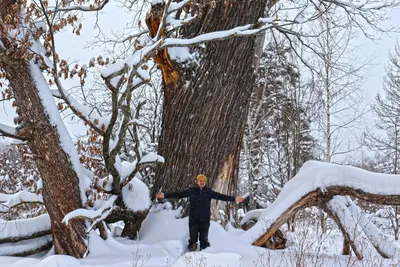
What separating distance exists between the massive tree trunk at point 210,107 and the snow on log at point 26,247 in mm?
1687

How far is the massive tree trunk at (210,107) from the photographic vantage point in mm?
5461

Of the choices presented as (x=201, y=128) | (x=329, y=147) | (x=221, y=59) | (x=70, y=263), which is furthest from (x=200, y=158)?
(x=329, y=147)

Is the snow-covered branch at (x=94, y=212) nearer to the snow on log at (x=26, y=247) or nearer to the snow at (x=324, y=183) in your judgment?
the snow on log at (x=26, y=247)

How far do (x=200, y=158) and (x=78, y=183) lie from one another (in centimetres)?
177

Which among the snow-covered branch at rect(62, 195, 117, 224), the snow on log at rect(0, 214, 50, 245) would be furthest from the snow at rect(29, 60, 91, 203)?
Answer: the snow on log at rect(0, 214, 50, 245)

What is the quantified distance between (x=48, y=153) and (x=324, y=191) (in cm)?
363

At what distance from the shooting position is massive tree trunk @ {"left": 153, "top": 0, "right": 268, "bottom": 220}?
546 centimetres

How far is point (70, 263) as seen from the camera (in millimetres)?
3992

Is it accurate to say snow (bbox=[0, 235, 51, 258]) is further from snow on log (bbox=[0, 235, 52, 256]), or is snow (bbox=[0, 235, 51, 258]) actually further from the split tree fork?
the split tree fork

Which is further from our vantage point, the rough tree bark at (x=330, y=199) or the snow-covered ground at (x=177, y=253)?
the rough tree bark at (x=330, y=199)

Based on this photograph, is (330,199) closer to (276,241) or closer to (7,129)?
(276,241)

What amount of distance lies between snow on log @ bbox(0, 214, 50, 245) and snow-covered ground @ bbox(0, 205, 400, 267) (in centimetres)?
32

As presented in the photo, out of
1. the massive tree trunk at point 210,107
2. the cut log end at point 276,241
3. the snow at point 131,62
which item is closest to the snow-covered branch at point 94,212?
the massive tree trunk at point 210,107

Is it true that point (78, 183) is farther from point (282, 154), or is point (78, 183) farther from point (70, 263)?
point (282, 154)
